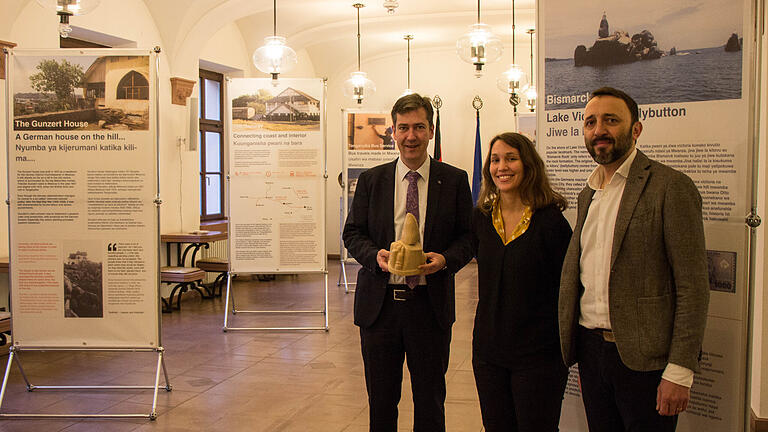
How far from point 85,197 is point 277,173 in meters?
2.56

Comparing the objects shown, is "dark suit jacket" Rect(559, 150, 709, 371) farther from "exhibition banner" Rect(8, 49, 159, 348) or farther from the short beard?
"exhibition banner" Rect(8, 49, 159, 348)

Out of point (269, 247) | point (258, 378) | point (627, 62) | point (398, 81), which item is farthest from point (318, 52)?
point (627, 62)

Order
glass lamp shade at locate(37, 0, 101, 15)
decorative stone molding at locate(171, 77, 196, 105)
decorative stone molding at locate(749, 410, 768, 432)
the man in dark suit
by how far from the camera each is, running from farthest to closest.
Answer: decorative stone molding at locate(171, 77, 196, 105)
glass lamp shade at locate(37, 0, 101, 15)
decorative stone molding at locate(749, 410, 768, 432)
the man in dark suit

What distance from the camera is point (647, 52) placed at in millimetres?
2764

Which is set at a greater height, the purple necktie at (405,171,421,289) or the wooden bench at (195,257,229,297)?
the purple necktie at (405,171,421,289)

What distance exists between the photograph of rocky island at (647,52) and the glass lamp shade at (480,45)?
13.2 ft

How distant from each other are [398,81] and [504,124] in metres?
2.29

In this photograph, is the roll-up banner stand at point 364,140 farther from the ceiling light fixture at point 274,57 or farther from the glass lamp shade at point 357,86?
the ceiling light fixture at point 274,57

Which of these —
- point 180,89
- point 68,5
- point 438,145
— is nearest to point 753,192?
point 68,5

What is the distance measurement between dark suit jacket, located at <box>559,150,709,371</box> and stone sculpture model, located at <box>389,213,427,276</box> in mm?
742

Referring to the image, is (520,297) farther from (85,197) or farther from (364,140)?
(364,140)

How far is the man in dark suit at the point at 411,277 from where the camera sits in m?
2.73

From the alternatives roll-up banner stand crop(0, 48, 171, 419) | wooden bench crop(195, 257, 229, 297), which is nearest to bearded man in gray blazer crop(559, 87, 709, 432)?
roll-up banner stand crop(0, 48, 171, 419)

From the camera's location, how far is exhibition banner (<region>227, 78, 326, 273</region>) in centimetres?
660
